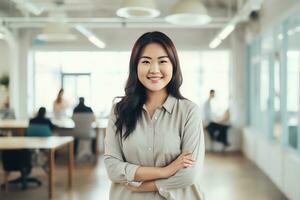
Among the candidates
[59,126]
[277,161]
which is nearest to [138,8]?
[277,161]

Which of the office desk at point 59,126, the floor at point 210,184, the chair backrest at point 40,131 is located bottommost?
→ the floor at point 210,184

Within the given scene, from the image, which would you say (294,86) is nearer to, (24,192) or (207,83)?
(24,192)

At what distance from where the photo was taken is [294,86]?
5.87 m

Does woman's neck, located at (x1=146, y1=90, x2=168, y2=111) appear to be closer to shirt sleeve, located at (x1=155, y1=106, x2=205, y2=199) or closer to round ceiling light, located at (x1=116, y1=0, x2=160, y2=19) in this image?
shirt sleeve, located at (x1=155, y1=106, x2=205, y2=199)

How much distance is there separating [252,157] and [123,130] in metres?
7.93

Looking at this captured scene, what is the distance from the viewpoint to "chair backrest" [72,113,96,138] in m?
8.49

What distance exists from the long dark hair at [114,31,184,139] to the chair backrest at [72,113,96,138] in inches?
275

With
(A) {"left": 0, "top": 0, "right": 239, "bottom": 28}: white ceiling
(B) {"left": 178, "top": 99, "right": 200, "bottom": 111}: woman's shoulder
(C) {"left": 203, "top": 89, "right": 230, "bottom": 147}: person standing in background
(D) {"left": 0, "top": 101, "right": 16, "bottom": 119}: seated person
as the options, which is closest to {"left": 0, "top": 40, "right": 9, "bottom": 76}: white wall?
(A) {"left": 0, "top": 0, "right": 239, "bottom": 28}: white ceiling

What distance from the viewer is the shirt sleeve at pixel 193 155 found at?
153 centimetres

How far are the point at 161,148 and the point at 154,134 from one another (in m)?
0.06

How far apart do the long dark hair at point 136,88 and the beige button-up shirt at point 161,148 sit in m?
0.03

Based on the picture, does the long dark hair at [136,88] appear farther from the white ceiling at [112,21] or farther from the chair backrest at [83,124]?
the white ceiling at [112,21]

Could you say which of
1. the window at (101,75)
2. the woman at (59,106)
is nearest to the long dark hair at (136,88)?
the woman at (59,106)

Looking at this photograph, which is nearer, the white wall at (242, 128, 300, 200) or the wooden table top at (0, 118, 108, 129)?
the white wall at (242, 128, 300, 200)
